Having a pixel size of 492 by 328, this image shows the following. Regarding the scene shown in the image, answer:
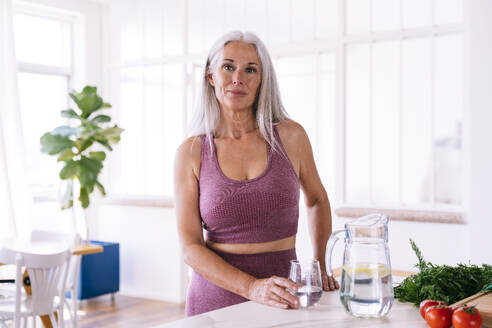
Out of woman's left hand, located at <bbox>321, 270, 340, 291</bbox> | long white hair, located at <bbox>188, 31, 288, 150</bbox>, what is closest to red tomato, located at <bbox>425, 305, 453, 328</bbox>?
woman's left hand, located at <bbox>321, 270, 340, 291</bbox>

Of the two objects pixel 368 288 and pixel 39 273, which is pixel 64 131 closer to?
pixel 39 273

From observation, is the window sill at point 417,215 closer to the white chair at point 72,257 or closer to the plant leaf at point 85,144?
the white chair at point 72,257

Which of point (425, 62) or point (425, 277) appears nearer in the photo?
point (425, 277)

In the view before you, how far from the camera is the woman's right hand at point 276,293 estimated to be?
46.3 inches

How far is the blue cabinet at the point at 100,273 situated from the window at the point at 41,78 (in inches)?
32.4

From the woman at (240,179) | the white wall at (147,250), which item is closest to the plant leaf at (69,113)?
the white wall at (147,250)

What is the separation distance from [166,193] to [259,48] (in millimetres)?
3449

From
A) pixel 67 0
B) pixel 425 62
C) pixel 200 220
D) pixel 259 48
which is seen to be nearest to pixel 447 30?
pixel 425 62

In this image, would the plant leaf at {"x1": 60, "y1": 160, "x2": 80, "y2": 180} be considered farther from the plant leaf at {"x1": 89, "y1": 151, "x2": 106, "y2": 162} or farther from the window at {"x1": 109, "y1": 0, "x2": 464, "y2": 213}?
the window at {"x1": 109, "y1": 0, "x2": 464, "y2": 213}

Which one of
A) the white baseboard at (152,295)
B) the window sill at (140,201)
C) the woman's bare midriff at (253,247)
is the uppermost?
the woman's bare midriff at (253,247)

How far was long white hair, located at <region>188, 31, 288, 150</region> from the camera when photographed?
5.24ft

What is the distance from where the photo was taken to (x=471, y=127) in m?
3.41

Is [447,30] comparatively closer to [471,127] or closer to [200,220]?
[471,127]

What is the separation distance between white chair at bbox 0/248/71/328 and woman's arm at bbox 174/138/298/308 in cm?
143
